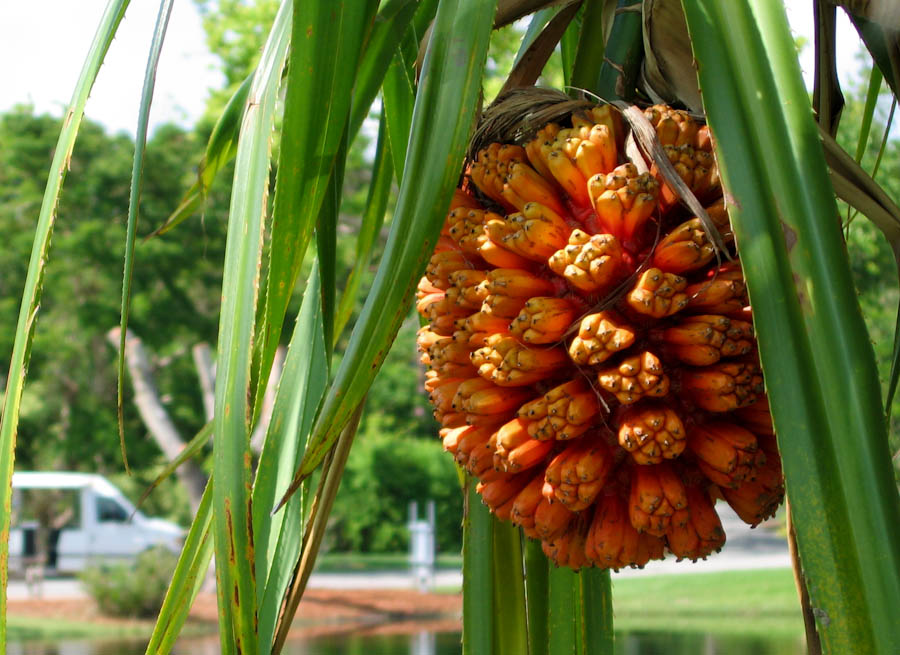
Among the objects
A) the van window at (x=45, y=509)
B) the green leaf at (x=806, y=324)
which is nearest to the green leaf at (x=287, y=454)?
the green leaf at (x=806, y=324)

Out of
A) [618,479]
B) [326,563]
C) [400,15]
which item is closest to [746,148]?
[618,479]

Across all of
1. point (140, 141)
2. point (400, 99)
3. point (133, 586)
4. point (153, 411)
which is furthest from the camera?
point (153, 411)

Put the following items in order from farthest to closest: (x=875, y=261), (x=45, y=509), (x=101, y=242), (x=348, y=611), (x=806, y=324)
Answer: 1. (x=45, y=509)
2. (x=101, y=242)
3. (x=348, y=611)
4. (x=875, y=261)
5. (x=806, y=324)

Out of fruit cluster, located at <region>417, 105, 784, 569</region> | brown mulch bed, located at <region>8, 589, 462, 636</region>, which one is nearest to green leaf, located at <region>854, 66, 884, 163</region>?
fruit cluster, located at <region>417, 105, 784, 569</region>

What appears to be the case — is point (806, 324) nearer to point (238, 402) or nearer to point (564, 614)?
point (238, 402)

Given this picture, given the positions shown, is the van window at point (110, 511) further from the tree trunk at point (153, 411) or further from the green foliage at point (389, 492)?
the green foliage at point (389, 492)

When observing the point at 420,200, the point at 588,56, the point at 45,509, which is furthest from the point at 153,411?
the point at 420,200
